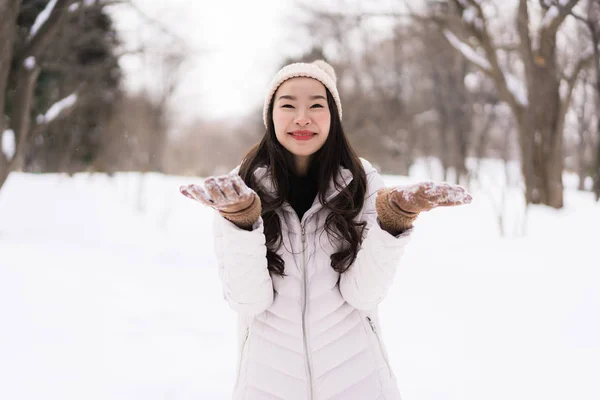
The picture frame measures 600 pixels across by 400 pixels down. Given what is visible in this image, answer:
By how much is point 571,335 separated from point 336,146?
2.39 metres

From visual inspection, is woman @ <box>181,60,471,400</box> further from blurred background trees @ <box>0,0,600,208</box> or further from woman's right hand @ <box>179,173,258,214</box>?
blurred background trees @ <box>0,0,600,208</box>

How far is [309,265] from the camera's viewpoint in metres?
1.40

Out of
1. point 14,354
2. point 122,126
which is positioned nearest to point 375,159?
point 122,126

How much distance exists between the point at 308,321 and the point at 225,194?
504 millimetres

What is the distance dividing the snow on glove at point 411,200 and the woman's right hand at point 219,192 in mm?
363

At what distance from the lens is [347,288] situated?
4.48ft

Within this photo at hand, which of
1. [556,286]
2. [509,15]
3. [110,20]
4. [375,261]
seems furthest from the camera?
[110,20]

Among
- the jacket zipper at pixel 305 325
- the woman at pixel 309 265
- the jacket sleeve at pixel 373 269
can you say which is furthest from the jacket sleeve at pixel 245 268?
the jacket sleeve at pixel 373 269

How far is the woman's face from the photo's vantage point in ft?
4.83

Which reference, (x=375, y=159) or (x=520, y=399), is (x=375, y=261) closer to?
(x=520, y=399)

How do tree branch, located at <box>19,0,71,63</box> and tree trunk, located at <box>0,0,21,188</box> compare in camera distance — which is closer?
tree trunk, located at <box>0,0,21,188</box>

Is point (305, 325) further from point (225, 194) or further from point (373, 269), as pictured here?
point (225, 194)

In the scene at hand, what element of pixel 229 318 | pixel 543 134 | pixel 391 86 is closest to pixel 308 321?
pixel 229 318

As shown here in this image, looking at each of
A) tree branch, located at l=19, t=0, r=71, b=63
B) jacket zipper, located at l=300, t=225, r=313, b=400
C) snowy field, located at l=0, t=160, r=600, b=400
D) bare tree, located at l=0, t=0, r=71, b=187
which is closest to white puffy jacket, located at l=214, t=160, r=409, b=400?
jacket zipper, located at l=300, t=225, r=313, b=400
